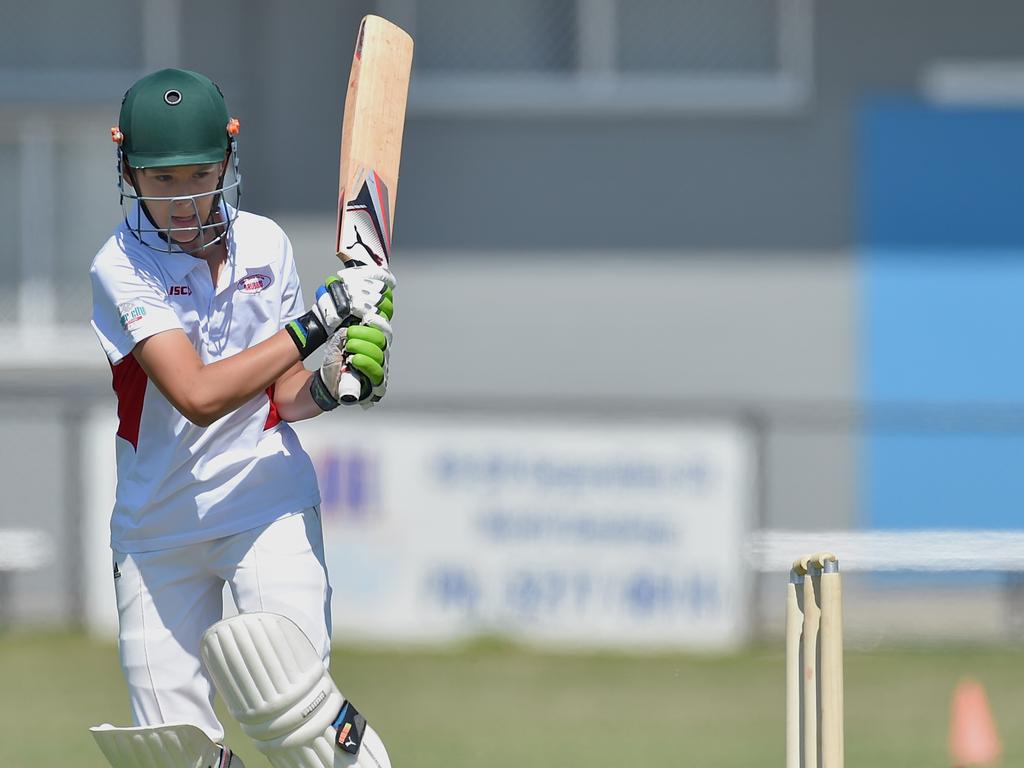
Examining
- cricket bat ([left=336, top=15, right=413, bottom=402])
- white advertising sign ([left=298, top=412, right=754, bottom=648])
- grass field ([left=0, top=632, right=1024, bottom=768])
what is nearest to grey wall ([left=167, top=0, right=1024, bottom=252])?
white advertising sign ([left=298, top=412, right=754, bottom=648])

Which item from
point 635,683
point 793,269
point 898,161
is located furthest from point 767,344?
point 635,683

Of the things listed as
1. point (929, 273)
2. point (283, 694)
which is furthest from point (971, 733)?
point (929, 273)

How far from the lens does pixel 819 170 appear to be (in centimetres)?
956

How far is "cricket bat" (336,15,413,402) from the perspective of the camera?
3580 millimetres

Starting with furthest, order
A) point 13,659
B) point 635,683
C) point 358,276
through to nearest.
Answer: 1. point 13,659
2. point 635,683
3. point 358,276

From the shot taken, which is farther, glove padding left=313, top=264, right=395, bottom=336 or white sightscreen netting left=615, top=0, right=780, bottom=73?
white sightscreen netting left=615, top=0, right=780, bottom=73

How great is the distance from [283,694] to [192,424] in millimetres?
594

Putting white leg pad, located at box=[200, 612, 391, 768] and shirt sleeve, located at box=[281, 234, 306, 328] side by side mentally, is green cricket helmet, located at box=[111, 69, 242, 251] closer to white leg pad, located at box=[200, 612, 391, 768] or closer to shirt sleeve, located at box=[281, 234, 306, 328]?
shirt sleeve, located at box=[281, 234, 306, 328]

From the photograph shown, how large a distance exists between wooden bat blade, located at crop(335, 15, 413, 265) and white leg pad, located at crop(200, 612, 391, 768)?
2.56 feet

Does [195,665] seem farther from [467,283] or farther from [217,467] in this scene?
[467,283]

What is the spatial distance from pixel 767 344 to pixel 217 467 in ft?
21.1

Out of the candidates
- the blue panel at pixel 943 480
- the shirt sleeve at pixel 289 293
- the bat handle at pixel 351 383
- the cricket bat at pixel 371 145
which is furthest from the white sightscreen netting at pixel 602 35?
the bat handle at pixel 351 383

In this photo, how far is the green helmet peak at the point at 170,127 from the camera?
11.1 ft

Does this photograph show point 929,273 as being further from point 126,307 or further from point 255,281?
point 126,307
